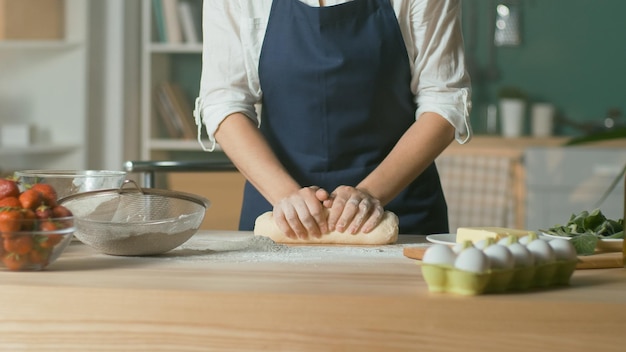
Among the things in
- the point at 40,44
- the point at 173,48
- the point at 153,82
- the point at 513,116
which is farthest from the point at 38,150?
the point at 513,116

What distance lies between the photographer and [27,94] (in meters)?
3.62

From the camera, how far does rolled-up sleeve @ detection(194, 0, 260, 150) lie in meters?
1.70

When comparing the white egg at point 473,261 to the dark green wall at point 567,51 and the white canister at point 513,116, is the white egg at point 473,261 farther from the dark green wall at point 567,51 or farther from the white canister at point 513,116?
the dark green wall at point 567,51

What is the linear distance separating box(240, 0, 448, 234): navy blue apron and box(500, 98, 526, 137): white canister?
2.44 metres

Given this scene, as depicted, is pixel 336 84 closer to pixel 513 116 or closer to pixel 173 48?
pixel 173 48

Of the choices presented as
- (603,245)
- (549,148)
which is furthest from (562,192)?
(603,245)

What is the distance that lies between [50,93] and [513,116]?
6.78 feet

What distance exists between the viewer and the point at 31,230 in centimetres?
99

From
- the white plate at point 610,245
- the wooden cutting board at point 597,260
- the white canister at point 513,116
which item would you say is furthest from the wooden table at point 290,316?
the white canister at point 513,116

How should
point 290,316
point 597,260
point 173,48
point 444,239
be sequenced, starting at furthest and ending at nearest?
1. point 173,48
2. point 444,239
3. point 597,260
4. point 290,316

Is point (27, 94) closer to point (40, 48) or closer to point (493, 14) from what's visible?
point (40, 48)

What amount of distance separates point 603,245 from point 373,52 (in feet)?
2.15

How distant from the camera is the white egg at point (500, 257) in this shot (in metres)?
0.90

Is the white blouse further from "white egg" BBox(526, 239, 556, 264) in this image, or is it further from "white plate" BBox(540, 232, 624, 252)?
"white egg" BBox(526, 239, 556, 264)
